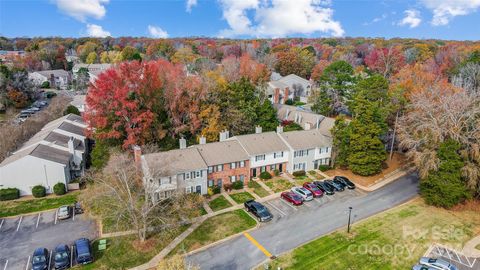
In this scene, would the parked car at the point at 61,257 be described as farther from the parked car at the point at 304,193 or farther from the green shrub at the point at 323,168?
the green shrub at the point at 323,168

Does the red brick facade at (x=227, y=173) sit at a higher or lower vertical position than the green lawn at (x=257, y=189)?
higher

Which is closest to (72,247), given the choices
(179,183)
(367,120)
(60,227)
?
(60,227)

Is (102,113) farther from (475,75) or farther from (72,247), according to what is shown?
(475,75)

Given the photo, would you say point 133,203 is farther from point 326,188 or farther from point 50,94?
point 50,94

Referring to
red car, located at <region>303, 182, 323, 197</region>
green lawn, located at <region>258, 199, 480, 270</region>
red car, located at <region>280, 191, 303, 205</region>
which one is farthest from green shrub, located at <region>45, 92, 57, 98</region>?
green lawn, located at <region>258, 199, 480, 270</region>

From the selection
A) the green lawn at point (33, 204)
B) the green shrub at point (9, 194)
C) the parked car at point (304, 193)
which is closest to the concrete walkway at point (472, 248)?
the parked car at point (304, 193)

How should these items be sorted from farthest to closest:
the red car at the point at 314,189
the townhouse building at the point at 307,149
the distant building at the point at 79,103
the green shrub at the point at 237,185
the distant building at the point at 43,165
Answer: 1. the distant building at the point at 79,103
2. the townhouse building at the point at 307,149
3. the green shrub at the point at 237,185
4. the distant building at the point at 43,165
5. the red car at the point at 314,189

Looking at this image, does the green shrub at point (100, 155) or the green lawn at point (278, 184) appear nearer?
the green lawn at point (278, 184)
